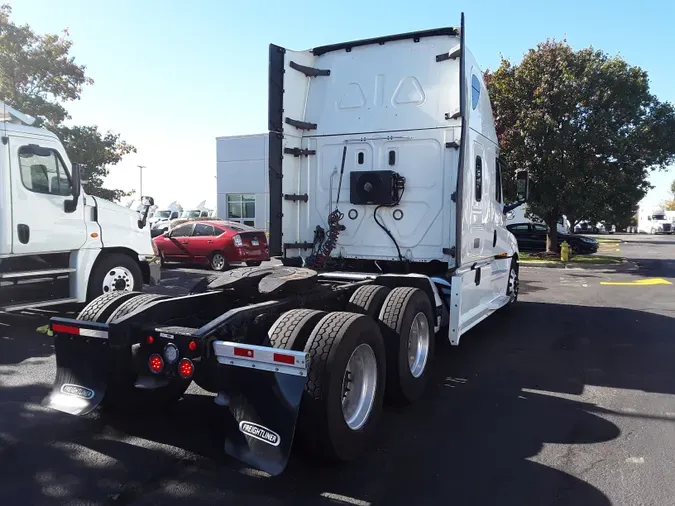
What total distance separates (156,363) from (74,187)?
506 cm

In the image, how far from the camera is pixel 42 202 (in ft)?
24.6

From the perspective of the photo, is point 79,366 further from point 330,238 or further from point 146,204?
point 146,204

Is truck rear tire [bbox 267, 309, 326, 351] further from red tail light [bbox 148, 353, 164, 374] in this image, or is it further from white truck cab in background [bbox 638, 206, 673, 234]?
white truck cab in background [bbox 638, 206, 673, 234]

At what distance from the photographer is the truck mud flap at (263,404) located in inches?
126

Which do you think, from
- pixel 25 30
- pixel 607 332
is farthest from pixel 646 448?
pixel 25 30

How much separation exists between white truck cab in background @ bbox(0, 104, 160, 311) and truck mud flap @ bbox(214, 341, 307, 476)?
5225 mm

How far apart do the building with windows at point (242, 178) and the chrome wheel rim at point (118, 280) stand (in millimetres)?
26848

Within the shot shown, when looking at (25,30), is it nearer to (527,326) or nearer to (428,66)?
(428,66)

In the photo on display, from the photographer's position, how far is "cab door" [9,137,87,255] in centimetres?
724

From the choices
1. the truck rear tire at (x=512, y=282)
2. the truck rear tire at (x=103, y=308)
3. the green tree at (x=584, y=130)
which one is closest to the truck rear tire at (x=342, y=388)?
the truck rear tire at (x=103, y=308)

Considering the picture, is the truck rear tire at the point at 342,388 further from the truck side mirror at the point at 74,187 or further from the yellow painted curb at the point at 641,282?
the yellow painted curb at the point at 641,282

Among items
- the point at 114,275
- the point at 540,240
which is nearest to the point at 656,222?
the point at 540,240

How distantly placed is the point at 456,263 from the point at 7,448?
14.8ft

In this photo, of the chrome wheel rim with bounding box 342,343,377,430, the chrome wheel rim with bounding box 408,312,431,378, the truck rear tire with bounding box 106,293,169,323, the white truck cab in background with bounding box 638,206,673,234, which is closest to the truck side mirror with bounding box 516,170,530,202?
the chrome wheel rim with bounding box 408,312,431,378
